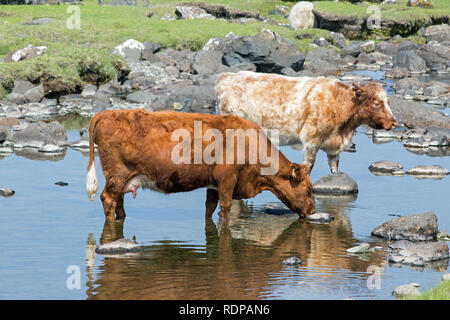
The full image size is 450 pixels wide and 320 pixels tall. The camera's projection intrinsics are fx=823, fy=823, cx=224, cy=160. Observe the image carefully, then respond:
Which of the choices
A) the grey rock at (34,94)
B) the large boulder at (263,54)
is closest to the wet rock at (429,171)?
the grey rock at (34,94)

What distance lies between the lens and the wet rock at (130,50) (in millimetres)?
34156

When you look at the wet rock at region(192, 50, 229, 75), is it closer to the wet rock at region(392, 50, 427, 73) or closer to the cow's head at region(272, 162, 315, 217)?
the wet rock at region(392, 50, 427, 73)

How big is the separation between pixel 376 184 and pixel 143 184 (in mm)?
5390

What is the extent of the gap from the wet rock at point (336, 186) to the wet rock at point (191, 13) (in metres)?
33.9

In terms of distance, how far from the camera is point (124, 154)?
12.1 metres

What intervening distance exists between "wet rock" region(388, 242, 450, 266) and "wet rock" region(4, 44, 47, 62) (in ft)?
70.8

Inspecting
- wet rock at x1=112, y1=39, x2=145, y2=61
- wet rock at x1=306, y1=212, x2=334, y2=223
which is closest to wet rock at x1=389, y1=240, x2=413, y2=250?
wet rock at x1=306, y1=212, x2=334, y2=223

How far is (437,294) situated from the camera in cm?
848

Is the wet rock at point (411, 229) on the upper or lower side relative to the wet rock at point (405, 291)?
lower

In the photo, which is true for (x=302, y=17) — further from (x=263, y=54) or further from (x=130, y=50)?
(x=263, y=54)

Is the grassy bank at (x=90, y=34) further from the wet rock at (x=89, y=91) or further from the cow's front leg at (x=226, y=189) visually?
the cow's front leg at (x=226, y=189)

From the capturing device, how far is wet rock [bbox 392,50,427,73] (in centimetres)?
3822

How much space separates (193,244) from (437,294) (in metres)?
4.07

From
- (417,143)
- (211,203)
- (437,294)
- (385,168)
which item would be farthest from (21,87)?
(437,294)
